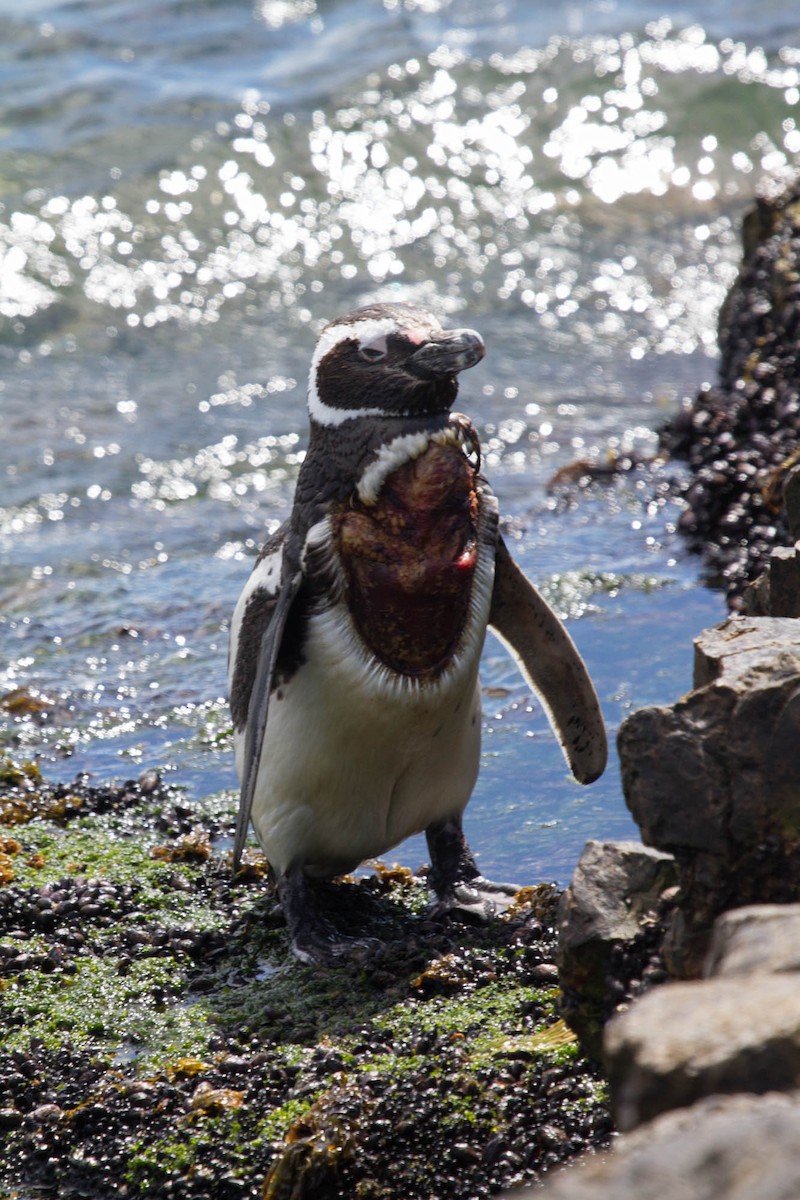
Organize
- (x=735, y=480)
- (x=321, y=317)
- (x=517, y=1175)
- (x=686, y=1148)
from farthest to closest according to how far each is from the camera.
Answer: (x=321, y=317) < (x=735, y=480) < (x=517, y=1175) < (x=686, y=1148)

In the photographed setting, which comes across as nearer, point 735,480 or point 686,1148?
point 686,1148

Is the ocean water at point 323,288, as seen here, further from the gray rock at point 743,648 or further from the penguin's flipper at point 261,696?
the gray rock at point 743,648

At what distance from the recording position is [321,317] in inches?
492

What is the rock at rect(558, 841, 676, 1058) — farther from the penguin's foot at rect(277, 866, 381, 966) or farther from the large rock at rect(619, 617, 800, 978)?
the penguin's foot at rect(277, 866, 381, 966)

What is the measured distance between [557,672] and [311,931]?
1.06m

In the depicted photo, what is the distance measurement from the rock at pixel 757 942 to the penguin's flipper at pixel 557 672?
231cm

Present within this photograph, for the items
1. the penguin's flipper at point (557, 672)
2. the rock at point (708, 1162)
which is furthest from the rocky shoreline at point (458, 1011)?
the penguin's flipper at point (557, 672)

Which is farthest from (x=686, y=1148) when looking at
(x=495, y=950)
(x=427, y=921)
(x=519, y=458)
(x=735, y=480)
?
(x=519, y=458)

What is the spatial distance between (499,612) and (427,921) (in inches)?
36.4

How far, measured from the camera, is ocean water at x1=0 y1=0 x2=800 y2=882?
6559mm

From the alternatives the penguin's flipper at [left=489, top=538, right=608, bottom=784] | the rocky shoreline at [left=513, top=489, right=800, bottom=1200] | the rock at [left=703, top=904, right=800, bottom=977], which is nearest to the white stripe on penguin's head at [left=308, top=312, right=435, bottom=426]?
the penguin's flipper at [left=489, top=538, right=608, bottom=784]

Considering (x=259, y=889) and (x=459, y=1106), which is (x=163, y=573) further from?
(x=459, y=1106)

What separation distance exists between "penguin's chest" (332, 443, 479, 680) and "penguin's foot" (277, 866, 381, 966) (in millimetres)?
727

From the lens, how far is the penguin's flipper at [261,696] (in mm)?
4160
